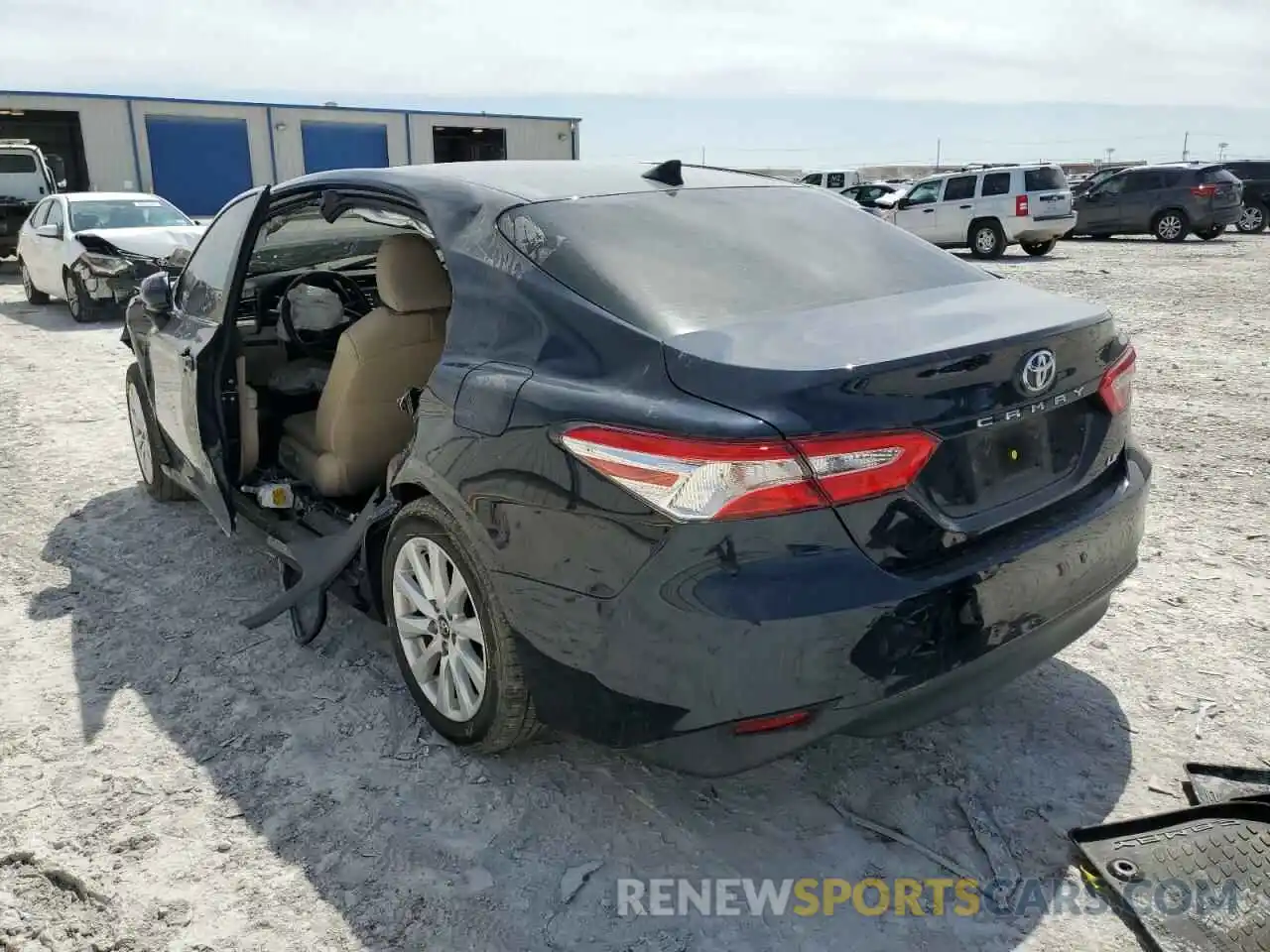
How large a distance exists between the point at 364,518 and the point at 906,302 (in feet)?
5.84

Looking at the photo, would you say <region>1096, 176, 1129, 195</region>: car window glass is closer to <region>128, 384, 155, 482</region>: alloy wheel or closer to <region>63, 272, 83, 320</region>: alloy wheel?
<region>63, 272, 83, 320</region>: alloy wheel

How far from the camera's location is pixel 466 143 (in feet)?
129

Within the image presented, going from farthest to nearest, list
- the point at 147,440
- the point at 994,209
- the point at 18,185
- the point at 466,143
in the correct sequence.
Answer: the point at 466,143, the point at 994,209, the point at 18,185, the point at 147,440

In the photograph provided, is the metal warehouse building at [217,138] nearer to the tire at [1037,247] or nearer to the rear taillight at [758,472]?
the tire at [1037,247]

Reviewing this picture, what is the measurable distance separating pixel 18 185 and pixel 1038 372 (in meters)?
19.0

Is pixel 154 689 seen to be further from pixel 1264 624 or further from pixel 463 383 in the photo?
pixel 1264 624

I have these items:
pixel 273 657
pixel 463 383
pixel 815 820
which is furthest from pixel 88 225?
pixel 815 820

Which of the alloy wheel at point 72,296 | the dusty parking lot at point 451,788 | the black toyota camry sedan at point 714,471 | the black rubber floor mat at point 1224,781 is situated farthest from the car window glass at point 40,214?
the black rubber floor mat at point 1224,781

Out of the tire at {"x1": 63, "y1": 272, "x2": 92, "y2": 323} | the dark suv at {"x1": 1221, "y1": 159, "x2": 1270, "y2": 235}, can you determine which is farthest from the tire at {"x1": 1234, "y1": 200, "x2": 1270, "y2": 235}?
the tire at {"x1": 63, "y1": 272, "x2": 92, "y2": 323}

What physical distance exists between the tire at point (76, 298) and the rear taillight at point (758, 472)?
11.9 meters

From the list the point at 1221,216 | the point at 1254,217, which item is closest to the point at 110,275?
the point at 1221,216

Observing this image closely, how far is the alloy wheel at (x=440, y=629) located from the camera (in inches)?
109

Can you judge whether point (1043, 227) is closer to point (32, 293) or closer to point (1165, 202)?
point (1165, 202)

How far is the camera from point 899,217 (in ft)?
66.5
